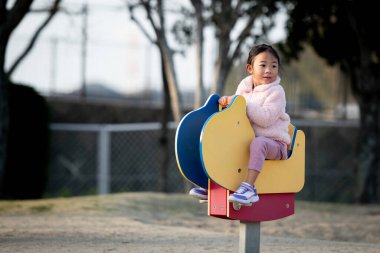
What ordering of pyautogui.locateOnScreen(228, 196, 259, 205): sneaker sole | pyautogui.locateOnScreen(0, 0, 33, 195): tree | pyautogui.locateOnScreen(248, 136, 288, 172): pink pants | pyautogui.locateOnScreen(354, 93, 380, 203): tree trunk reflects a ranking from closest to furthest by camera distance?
pyautogui.locateOnScreen(228, 196, 259, 205): sneaker sole
pyautogui.locateOnScreen(248, 136, 288, 172): pink pants
pyautogui.locateOnScreen(0, 0, 33, 195): tree
pyautogui.locateOnScreen(354, 93, 380, 203): tree trunk

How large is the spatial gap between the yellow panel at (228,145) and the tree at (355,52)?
7.57m

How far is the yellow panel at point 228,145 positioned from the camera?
4055 mm

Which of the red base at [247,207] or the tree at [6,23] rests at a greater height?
the tree at [6,23]

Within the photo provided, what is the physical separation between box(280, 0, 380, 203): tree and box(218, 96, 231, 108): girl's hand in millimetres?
7406

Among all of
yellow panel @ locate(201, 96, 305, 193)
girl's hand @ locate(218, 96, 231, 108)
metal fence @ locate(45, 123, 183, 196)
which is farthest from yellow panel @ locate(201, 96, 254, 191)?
metal fence @ locate(45, 123, 183, 196)

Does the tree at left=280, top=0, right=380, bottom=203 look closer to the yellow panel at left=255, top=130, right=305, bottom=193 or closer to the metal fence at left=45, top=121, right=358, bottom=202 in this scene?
the metal fence at left=45, top=121, right=358, bottom=202

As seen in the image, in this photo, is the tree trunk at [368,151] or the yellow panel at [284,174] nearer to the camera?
the yellow panel at [284,174]

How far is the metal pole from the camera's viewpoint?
170 inches

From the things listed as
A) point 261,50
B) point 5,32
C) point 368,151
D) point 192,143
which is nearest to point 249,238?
point 192,143

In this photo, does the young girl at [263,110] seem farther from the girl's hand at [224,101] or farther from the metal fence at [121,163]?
the metal fence at [121,163]

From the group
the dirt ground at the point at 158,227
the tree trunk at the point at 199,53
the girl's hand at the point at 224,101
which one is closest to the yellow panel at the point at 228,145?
the girl's hand at the point at 224,101

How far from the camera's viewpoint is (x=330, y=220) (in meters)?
9.05

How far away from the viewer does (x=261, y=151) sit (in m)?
4.16

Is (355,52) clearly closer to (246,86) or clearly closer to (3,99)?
(3,99)
